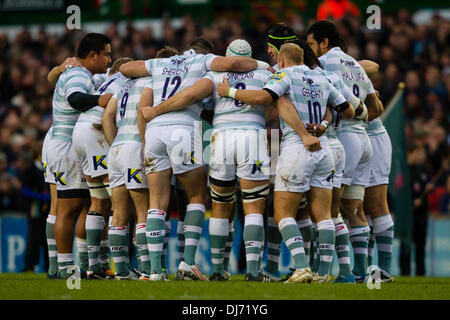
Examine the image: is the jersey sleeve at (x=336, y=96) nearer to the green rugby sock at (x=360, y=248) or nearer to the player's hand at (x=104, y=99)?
the green rugby sock at (x=360, y=248)

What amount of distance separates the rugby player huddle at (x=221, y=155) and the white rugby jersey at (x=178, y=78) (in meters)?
0.01

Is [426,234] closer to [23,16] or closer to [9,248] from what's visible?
[9,248]

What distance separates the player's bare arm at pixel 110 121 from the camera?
938cm

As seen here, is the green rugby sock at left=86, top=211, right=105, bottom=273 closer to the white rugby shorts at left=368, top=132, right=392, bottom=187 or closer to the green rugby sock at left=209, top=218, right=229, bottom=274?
the green rugby sock at left=209, top=218, right=229, bottom=274

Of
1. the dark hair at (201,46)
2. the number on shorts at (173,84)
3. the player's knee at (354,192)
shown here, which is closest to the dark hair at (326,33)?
the dark hair at (201,46)

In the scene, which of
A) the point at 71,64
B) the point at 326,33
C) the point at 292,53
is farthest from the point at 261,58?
the point at 292,53

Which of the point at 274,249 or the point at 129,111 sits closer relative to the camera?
the point at 129,111

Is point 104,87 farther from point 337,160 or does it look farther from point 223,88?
point 337,160

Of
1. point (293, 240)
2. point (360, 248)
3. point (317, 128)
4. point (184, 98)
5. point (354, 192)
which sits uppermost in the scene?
point (184, 98)

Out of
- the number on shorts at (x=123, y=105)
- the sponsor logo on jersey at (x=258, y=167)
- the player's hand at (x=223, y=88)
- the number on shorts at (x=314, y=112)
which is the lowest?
the sponsor logo on jersey at (x=258, y=167)

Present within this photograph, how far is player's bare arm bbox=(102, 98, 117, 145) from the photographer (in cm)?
938

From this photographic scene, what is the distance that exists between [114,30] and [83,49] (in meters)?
13.1

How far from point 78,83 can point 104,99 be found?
1.50 ft

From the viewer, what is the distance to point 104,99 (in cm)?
954
